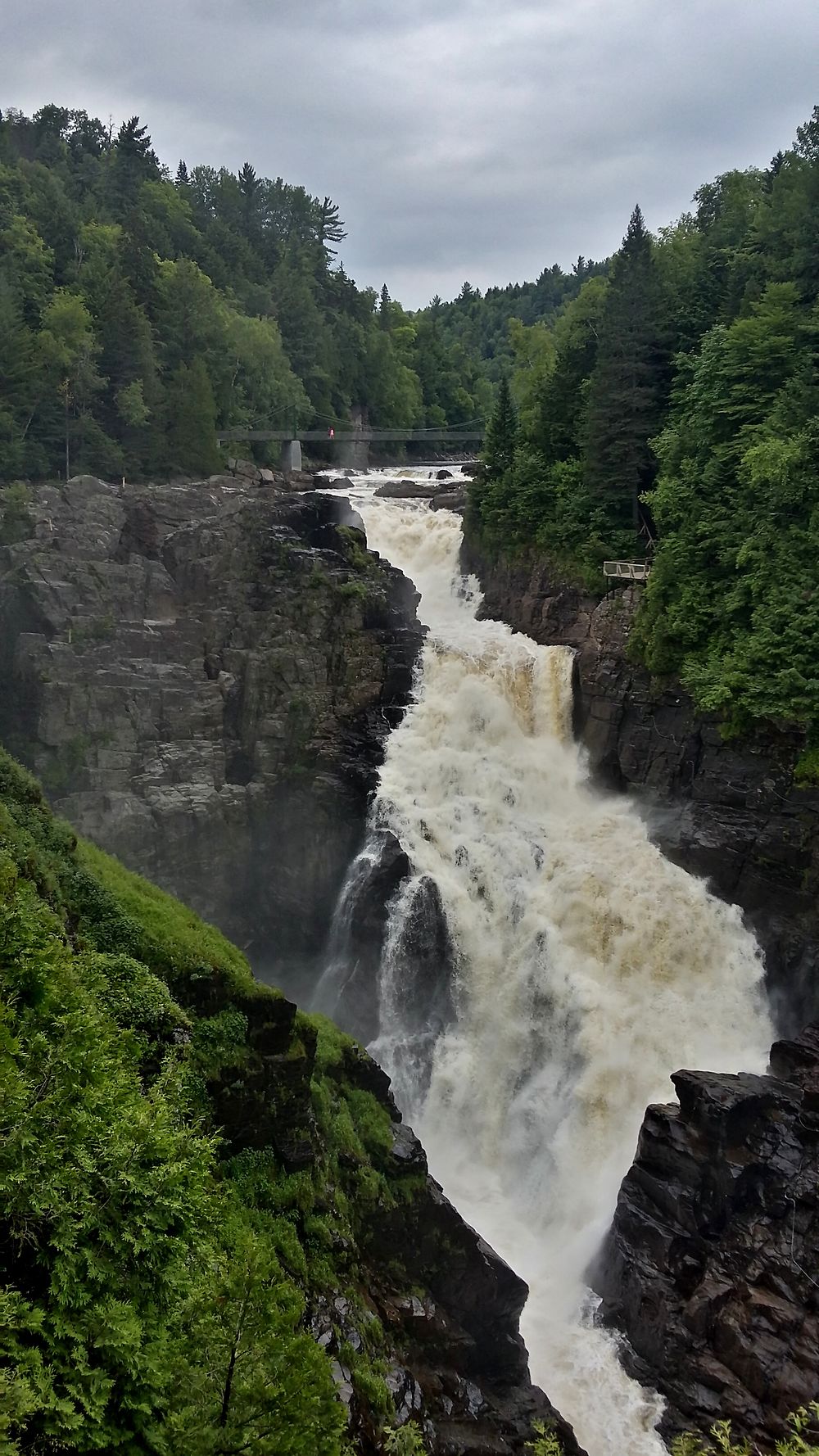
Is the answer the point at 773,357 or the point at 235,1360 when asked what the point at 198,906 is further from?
the point at 773,357

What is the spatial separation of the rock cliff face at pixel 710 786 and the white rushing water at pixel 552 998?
75 cm

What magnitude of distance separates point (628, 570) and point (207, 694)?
17652 mm

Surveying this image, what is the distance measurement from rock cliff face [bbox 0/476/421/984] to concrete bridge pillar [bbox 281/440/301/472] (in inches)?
773

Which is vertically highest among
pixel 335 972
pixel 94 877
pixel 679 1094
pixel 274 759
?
pixel 94 877

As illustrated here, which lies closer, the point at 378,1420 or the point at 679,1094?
the point at 378,1420

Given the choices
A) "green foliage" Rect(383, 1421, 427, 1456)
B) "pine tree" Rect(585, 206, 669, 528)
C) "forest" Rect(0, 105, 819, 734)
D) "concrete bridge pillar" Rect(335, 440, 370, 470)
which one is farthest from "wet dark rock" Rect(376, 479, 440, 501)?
"green foliage" Rect(383, 1421, 427, 1456)

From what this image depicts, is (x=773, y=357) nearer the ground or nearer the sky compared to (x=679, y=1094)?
nearer the sky

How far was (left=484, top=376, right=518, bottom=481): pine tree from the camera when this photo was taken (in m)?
43.0

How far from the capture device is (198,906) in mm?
34781

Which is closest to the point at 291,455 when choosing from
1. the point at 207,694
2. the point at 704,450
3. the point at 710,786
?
the point at 207,694

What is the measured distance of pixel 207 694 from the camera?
35844 millimetres

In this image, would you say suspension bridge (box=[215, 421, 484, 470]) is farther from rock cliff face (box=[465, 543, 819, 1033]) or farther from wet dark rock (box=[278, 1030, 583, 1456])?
wet dark rock (box=[278, 1030, 583, 1456])

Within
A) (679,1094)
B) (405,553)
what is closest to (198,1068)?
(679,1094)

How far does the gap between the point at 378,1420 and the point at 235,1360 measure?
627 cm
